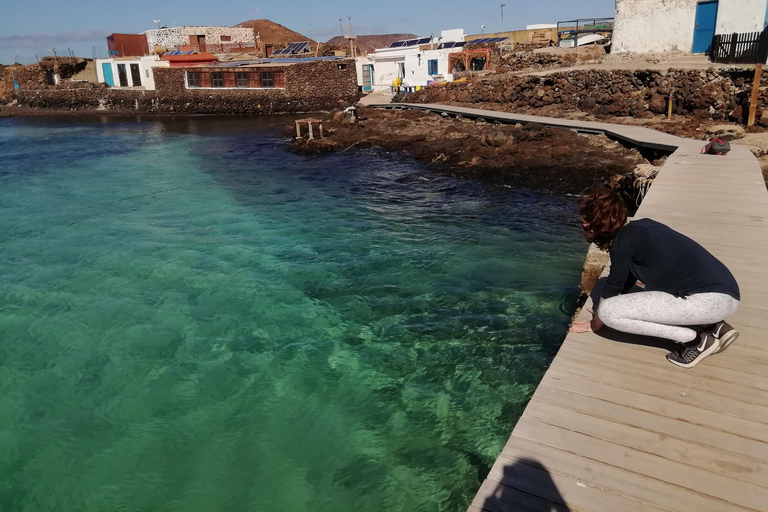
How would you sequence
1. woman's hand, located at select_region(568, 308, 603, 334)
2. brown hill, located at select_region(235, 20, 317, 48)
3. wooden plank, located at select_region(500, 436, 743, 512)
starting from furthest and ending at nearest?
brown hill, located at select_region(235, 20, 317, 48) → woman's hand, located at select_region(568, 308, 603, 334) → wooden plank, located at select_region(500, 436, 743, 512)

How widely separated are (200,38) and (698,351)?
232ft

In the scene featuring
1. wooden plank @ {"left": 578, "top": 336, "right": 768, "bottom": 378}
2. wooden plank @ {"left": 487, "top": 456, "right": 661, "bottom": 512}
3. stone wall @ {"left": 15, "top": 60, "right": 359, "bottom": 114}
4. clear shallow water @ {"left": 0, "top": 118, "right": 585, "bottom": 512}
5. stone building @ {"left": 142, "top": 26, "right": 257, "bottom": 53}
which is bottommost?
clear shallow water @ {"left": 0, "top": 118, "right": 585, "bottom": 512}

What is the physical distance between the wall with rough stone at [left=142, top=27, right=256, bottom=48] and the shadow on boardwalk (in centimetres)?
7173

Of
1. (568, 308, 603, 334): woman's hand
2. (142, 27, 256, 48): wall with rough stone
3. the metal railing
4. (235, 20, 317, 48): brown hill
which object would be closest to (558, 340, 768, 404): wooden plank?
(568, 308, 603, 334): woman's hand

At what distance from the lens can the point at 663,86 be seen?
21.6m

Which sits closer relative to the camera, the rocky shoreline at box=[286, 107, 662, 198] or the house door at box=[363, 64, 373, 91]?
the rocky shoreline at box=[286, 107, 662, 198]

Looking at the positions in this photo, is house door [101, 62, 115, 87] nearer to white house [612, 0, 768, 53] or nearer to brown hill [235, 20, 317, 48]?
brown hill [235, 20, 317, 48]

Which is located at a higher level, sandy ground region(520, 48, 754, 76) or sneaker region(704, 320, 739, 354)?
sandy ground region(520, 48, 754, 76)

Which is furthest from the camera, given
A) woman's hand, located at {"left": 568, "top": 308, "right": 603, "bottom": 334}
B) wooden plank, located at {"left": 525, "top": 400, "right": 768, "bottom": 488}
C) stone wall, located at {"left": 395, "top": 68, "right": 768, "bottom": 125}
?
stone wall, located at {"left": 395, "top": 68, "right": 768, "bottom": 125}

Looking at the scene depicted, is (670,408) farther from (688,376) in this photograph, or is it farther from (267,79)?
(267,79)

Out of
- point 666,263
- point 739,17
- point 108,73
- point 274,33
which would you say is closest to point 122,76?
point 108,73

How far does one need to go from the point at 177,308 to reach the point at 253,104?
136 feet

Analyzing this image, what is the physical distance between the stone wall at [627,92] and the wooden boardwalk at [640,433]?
16.5m

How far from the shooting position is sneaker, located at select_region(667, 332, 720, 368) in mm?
4137
